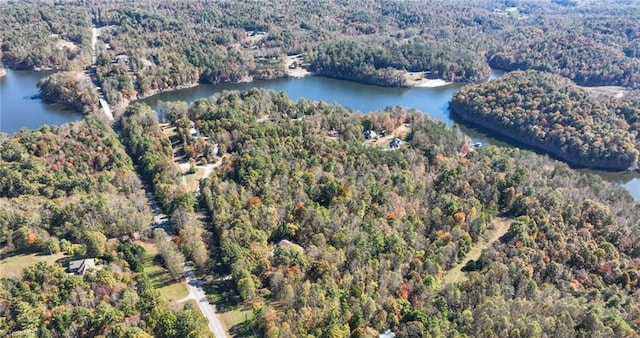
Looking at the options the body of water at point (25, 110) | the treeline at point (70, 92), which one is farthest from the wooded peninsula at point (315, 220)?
the body of water at point (25, 110)

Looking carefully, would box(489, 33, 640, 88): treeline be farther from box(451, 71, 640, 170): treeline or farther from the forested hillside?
the forested hillside

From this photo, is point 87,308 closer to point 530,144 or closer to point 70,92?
point 70,92

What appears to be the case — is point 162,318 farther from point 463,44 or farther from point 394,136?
point 463,44

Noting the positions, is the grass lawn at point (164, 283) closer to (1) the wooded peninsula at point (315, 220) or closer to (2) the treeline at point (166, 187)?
(1) the wooded peninsula at point (315, 220)

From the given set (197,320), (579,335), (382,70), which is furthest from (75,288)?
(382,70)

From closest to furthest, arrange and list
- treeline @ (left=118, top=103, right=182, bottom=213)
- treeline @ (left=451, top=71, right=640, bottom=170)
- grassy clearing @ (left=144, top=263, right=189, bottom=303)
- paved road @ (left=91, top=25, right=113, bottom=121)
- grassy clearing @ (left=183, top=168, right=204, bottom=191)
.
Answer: grassy clearing @ (left=144, top=263, right=189, bottom=303)
treeline @ (left=118, top=103, right=182, bottom=213)
grassy clearing @ (left=183, top=168, right=204, bottom=191)
treeline @ (left=451, top=71, right=640, bottom=170)
paved road @ (left=91, top=25, right=113, bottom=121)

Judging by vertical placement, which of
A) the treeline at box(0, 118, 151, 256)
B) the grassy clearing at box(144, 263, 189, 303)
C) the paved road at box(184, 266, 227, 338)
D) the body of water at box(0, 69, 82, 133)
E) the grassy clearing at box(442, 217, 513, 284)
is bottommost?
the grassy clearing at box(442, 217, 513, 284)

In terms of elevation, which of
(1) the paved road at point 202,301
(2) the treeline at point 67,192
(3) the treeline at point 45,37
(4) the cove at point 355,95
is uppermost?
(3) the treeline at point 45,37

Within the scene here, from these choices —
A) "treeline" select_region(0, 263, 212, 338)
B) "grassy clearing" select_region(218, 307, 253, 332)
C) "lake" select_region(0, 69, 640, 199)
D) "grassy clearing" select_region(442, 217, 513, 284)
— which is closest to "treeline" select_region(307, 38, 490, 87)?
"lake" select_region(0, 69, 640, 199)
